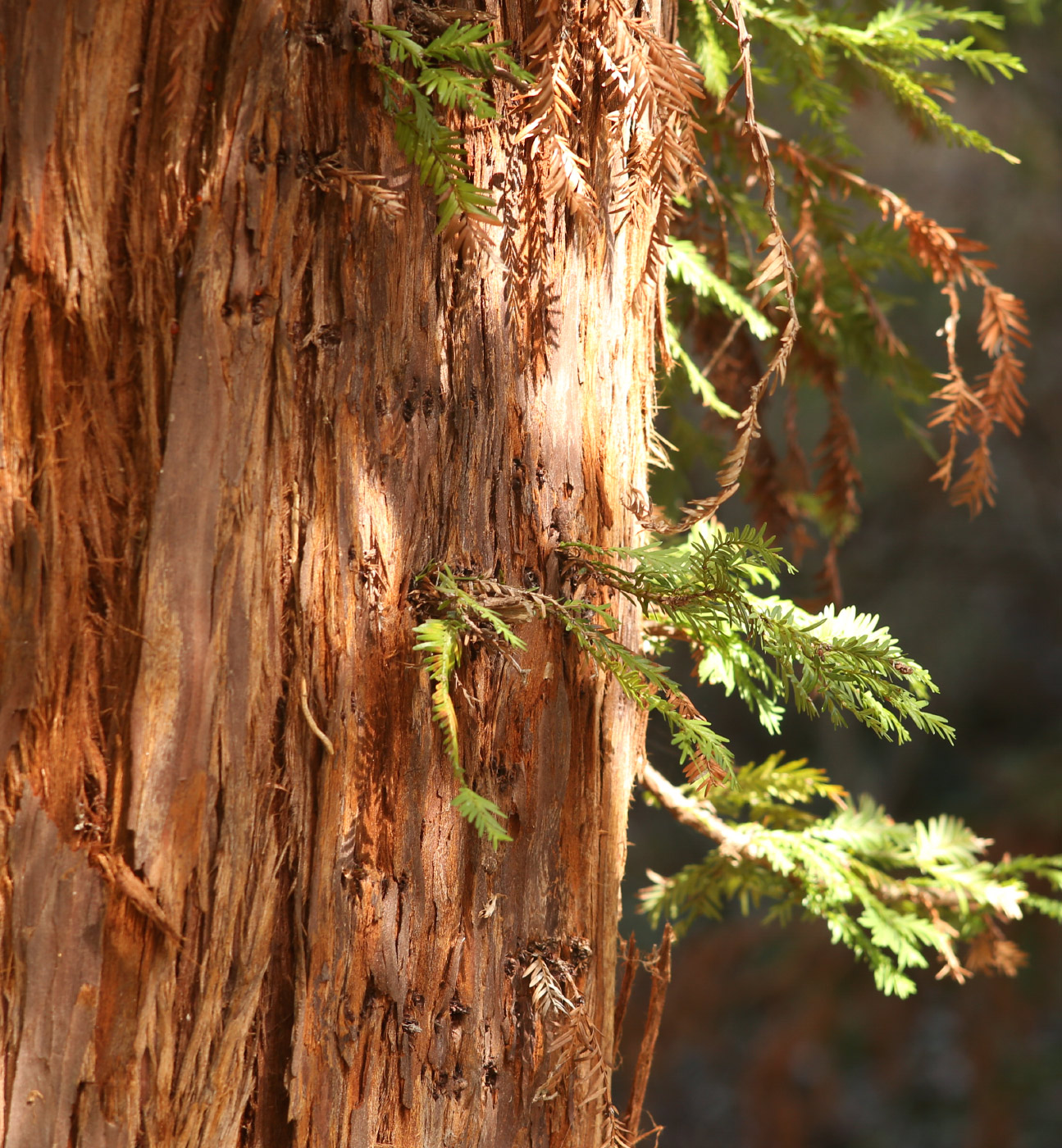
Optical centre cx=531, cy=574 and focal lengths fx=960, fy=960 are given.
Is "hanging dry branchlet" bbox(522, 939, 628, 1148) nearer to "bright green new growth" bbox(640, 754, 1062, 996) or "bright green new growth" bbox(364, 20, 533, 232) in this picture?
"bright green new growth" bbox(640, 754, 1062, 996)

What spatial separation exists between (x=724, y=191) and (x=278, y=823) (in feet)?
5.49

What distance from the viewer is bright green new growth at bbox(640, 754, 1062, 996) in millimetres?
1604

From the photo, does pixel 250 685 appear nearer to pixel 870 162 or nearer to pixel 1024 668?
pixel 1024 668

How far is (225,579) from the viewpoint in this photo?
0.91 m

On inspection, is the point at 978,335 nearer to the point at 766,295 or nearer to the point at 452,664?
the point at 766,295

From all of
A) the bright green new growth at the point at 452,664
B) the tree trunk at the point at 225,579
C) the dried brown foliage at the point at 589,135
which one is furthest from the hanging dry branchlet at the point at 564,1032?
the dried brown foliage at the point at 589,135

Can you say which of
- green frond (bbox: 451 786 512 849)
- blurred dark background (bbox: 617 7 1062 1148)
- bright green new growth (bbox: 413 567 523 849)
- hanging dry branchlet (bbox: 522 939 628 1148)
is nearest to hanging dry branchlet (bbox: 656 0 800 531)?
bright green new growth (bbox: 413 567 523 849)

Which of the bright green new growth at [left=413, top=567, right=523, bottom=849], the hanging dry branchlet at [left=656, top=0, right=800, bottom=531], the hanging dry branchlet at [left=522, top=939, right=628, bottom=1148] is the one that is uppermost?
the hanging dry branchlet at [left=656, top=0, right=800, bottom=531]

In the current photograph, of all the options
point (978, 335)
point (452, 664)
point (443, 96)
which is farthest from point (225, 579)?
point (978, 335)

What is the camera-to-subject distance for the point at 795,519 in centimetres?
215

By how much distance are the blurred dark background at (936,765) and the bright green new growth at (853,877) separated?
205cm

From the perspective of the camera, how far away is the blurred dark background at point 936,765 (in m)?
5.12

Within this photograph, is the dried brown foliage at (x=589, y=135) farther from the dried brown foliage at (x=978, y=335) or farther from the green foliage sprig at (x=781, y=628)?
the dried brown foliage at (x=978, y=335)

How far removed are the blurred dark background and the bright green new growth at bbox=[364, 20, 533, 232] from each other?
323 cm
